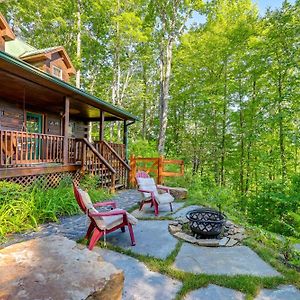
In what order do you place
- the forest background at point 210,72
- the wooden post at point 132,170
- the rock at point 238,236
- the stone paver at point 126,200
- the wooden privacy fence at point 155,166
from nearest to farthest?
the rock at point 238,236
the stone paver at point 126,200
the wooden privacy fence at point 155,166
the forest background at point 210,72
the wooden post at point 132,170

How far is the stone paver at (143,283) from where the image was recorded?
2473 mm

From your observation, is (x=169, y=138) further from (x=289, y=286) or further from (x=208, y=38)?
(x=289, y=286)

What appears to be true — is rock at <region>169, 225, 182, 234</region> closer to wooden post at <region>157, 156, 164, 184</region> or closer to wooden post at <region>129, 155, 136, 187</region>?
wooden post at <region>157, 156, 164, 184</region>

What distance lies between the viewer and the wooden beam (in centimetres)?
550

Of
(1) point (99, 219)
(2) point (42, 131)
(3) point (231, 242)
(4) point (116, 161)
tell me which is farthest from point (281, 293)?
(2) point (42, 131)

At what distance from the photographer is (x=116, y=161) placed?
383 inches

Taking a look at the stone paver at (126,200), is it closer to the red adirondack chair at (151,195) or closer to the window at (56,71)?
the red adirondack chair at (151,195)

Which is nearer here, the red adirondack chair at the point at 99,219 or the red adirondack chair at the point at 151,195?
the red adirondack chair at the point at 99,219

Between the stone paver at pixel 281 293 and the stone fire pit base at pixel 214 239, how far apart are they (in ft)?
3.86

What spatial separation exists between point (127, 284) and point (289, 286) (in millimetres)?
1825

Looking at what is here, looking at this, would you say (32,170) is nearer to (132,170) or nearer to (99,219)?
(99,219)

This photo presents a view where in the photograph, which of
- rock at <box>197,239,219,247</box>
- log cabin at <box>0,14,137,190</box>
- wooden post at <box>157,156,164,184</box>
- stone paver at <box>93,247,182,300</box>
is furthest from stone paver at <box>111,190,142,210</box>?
stone paver at <box>93,247,182,300</box>

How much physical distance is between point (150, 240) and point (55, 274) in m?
2.39

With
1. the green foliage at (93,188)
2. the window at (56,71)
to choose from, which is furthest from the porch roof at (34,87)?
the green foliage at (93,188)
